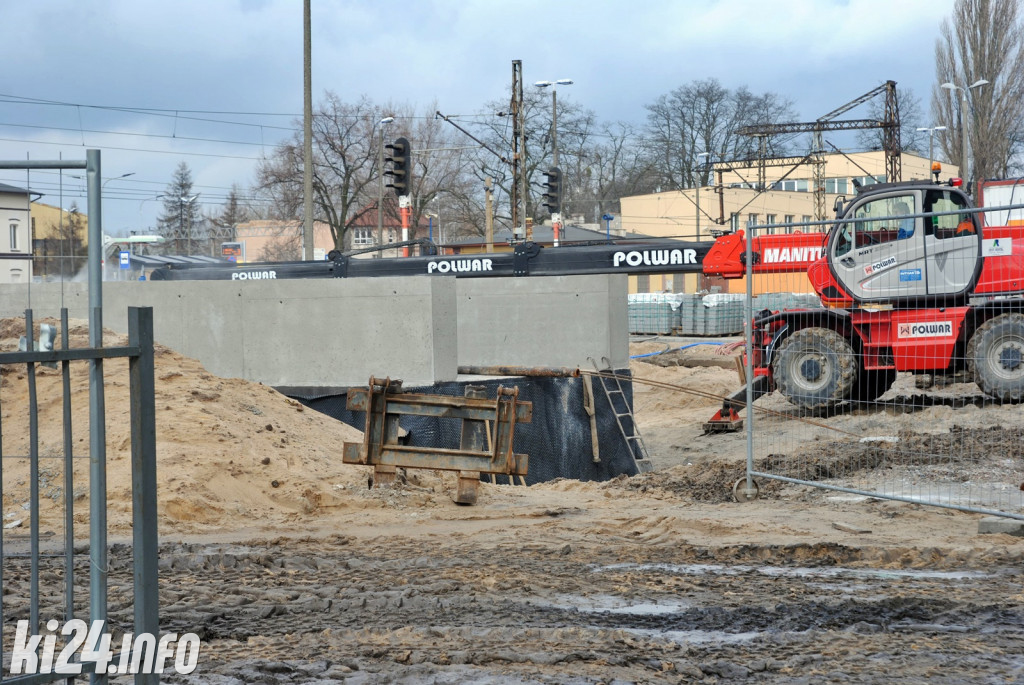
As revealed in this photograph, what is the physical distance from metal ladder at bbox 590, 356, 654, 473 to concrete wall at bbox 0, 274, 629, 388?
42 centimetres

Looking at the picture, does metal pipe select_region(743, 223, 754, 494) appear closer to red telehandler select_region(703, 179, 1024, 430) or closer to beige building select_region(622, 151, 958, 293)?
red telehandler select_region(703, 179, 1024, 430)

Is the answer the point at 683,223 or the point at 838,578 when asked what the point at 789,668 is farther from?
the point at 683,223

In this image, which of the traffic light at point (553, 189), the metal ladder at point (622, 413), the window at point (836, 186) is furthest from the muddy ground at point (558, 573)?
the window at point (836, 186)

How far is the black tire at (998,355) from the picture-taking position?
13117 mm

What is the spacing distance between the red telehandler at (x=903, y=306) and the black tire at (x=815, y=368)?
0.06ft

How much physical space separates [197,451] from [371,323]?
4032 millimetres

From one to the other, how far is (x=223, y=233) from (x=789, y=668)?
94.1 metres

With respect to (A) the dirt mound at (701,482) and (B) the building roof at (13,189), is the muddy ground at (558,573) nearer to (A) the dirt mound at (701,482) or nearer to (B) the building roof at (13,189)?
(A) the dirt mound at (701,482)

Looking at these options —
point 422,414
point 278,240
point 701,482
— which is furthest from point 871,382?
point 278,240

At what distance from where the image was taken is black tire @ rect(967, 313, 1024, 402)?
13.1 m

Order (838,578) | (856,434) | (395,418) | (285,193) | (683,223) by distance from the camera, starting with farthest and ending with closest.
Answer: (683,223) → (285,193) → (856,434) → (395,418) → (838,578)

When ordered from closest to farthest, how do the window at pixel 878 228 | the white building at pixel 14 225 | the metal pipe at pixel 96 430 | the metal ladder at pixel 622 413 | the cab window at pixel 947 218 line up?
the metal pipe at pixel 96 430
the white building at pixel 14 225
the cab window at pixel 947 218
the window at pixel 878 228
the metal ladder at pixel 622 413

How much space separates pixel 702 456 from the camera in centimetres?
1498

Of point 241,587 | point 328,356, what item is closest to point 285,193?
point 328,356
